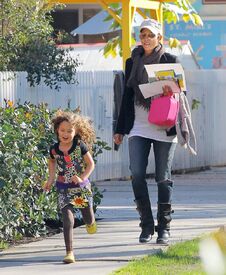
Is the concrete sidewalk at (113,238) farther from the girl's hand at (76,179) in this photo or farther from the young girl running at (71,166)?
the girl's hand at (76,179)

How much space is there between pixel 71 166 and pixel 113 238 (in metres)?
1.44

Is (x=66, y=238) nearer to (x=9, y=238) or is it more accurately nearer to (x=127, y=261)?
(x=127, y=261)

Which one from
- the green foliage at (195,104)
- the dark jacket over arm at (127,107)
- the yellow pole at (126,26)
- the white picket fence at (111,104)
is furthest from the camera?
the green foliage at (195,104)

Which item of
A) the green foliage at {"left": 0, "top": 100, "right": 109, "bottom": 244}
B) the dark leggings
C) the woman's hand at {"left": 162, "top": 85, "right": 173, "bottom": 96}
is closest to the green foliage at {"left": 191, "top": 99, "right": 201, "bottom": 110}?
the green foliage at {"left": 0, "top": 100, "right": 109, "bottom": 244}

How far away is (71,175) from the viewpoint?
633 cm

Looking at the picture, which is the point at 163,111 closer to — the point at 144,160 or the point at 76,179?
the point at 144,160

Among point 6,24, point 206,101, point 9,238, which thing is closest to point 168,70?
point 9,238

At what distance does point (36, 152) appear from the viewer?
302 inches

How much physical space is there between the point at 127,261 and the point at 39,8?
6.03 m

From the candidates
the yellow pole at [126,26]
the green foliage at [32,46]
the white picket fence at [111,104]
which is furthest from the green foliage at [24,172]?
the yellow pole at [126,26]

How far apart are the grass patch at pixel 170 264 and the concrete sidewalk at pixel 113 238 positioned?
177 millimetres

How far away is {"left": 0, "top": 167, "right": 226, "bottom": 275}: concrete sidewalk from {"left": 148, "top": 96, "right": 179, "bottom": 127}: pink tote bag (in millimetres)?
995

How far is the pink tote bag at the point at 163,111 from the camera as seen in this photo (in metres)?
6.66

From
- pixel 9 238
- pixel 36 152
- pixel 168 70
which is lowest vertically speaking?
pixel 9 238
